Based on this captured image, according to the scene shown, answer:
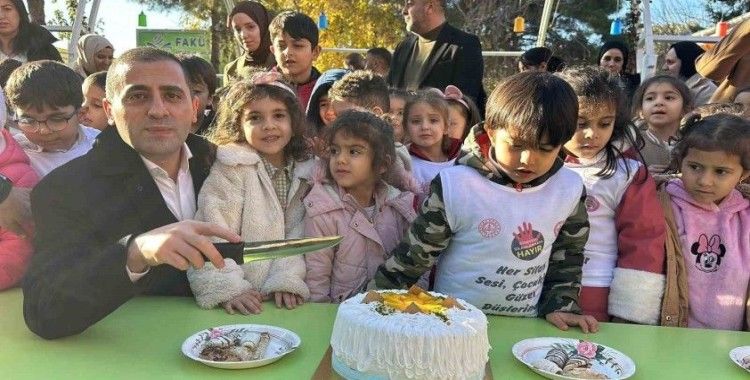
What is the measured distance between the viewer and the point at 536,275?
178 cm

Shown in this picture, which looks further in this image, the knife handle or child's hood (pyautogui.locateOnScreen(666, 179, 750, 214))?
child's hood (pyautogui.locateOnScreen(666, 179, 750, 214))

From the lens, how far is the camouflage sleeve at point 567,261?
1.78 metres

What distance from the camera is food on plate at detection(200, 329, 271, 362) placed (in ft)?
4.38

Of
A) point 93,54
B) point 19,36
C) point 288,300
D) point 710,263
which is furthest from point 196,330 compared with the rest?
point 93,54

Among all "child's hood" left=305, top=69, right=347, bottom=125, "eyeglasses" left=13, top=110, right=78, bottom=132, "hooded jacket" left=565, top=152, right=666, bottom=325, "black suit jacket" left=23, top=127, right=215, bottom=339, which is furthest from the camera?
"child's hood" left=305, top=69, right=347, bottom=125

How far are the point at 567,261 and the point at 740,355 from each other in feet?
1.69

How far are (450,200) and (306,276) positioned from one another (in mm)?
578

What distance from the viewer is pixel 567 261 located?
71.3 inches

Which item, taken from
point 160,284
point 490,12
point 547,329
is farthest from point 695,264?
point 490,12

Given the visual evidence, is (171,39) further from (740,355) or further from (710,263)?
(740,355)

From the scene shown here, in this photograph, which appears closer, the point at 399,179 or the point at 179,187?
the point at 179,187

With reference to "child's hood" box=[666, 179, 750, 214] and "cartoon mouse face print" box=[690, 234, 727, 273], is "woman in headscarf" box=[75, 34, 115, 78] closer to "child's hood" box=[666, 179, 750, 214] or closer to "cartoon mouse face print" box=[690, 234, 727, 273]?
"child's hood" box=[666, 179, 750, 214]

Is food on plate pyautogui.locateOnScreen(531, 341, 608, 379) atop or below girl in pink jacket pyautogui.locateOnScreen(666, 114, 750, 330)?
below

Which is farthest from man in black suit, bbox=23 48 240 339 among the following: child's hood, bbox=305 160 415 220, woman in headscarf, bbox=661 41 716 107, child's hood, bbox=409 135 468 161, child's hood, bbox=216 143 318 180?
woman in headscarf, bbox=661 41 716 107
